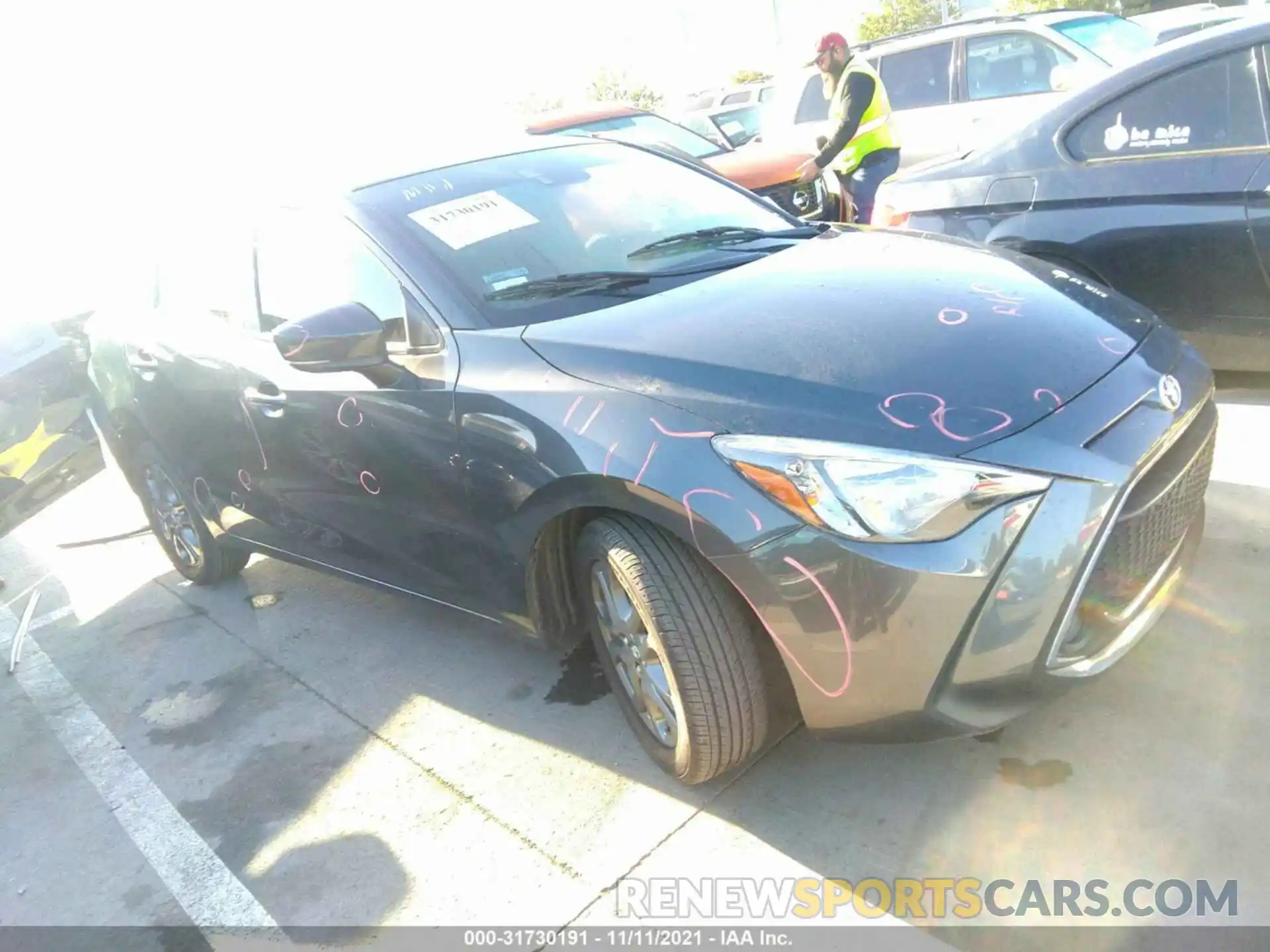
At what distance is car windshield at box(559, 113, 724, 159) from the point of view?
8414 mm

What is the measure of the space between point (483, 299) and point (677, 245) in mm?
692

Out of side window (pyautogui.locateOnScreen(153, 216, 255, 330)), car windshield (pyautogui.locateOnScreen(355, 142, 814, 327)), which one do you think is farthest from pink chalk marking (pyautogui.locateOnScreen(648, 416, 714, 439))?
side window (pyautogui.locateOnScreen(153, 216, 255, 330))

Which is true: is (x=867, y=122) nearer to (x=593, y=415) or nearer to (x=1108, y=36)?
(x=1108, y=36)

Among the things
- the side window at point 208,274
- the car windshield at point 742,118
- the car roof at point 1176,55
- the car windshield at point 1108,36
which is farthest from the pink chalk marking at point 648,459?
the car windshield at point 742,118

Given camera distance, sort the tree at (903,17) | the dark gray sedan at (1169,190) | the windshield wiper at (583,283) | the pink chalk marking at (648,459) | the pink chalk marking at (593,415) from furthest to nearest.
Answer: the tree at (903,17)
the dark gray sedan at (1169,190)
the windshield wiper at (583,283)
the pink chalk marking at (593,415)
the pink chalk marking at (648,459)

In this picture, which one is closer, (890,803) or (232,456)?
(890,803)

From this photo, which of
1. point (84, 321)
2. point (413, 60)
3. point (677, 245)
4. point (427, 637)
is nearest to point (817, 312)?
point (677, 245)

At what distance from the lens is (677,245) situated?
10.3 ft

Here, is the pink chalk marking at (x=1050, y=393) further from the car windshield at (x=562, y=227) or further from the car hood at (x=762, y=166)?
the car hood at (x=762, y=166)

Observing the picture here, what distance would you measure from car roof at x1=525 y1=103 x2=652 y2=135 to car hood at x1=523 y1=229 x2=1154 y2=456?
19.9 feet

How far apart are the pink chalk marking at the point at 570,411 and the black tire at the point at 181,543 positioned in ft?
7.23

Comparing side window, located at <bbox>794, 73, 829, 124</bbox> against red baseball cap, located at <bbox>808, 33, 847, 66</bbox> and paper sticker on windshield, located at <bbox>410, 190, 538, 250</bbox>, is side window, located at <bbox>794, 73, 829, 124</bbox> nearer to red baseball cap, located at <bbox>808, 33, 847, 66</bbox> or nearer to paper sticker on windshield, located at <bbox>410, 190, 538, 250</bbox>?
red baseball cap, located at <bbox>808, 33, 847, 66</bbox>

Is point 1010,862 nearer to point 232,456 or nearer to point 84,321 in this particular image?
point 232,456

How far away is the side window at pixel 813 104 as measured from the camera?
9.11 m
